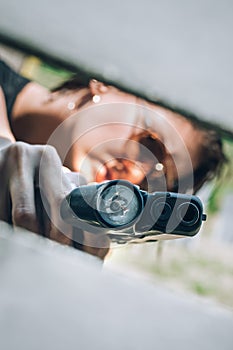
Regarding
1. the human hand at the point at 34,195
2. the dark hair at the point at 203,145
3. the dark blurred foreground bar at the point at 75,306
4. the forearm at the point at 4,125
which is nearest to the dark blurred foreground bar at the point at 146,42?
the dark hair at the point at 203,145

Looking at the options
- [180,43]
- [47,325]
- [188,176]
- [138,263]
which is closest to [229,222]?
[188,176]

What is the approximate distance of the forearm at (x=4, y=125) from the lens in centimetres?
89

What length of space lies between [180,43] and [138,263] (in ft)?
1.61

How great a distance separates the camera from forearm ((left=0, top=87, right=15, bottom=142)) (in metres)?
0.89

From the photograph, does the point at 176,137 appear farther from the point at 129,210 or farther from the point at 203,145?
the point at 129,210

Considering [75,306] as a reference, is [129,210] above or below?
above

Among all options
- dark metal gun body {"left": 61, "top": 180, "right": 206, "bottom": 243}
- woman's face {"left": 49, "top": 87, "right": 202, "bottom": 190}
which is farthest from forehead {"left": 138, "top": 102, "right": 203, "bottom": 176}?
dark metal gun body {"left": 61, "top": 180, "right": 206, "bottom": 243}

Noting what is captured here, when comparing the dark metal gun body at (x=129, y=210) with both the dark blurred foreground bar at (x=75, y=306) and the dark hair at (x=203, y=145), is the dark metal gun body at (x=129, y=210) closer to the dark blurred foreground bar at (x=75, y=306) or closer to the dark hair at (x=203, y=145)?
the dark blurred foreground bar at (x=75, y=306)

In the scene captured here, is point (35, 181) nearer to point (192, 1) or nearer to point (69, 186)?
point (69, 186)

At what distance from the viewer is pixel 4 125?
0.92 m

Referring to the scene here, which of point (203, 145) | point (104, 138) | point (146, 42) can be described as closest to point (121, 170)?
point (104, 138)

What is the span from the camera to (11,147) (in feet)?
2.77

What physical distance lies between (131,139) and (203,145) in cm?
14

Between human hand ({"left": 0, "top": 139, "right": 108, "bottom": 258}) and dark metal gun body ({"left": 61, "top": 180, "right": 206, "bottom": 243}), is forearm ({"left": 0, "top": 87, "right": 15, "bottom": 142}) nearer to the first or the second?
human hand ({"left": 0, "top": 139, "right": 108, "bottom": 258})
